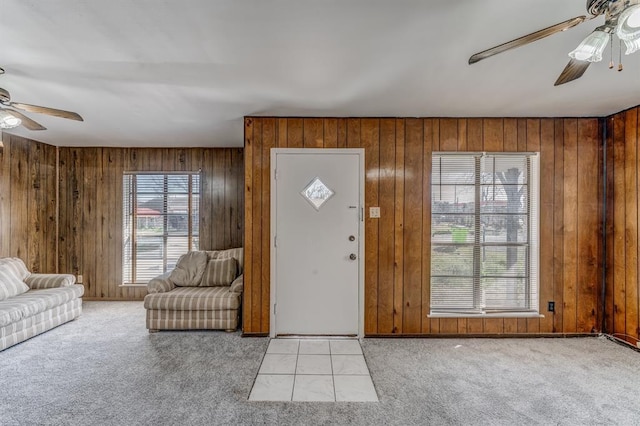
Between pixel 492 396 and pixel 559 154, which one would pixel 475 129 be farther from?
pixel 492 396

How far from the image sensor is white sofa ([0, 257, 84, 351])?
3.24 metres

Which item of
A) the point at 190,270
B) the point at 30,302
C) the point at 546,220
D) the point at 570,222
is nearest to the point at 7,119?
the point at 30,302

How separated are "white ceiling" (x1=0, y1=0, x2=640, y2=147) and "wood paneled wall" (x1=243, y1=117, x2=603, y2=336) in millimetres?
203

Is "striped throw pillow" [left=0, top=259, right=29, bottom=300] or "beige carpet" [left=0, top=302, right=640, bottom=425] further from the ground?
"striped throw pillow" [left=0, top=259, right=29, bottom=300]

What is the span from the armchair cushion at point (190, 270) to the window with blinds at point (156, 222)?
0.73 m

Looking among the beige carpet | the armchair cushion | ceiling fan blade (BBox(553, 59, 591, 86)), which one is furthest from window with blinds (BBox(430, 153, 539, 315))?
the armchair cushion

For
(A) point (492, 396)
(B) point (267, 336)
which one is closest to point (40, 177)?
→ (B) point (267, 336)

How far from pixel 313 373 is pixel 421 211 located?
199cm

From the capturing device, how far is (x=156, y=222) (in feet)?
16.5

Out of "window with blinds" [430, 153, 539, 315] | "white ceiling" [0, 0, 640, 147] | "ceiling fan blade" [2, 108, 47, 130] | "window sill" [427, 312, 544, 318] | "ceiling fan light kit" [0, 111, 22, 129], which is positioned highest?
"white ceiling" [0, 0, 640, 147]

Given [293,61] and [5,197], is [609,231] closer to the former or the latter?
[293,61]

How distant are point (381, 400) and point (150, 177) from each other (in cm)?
454

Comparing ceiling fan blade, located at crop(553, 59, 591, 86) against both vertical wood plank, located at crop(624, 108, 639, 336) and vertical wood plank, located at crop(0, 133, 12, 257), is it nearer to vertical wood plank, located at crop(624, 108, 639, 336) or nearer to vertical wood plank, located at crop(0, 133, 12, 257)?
vertical wood plank, located at crop(624, 108, 639, 336)

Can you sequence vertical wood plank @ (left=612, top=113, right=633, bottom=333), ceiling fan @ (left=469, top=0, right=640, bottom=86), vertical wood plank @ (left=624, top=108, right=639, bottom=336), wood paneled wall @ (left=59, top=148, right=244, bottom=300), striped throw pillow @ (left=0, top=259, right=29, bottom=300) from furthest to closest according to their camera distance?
wood paneled wall @ (left=59, top=148, right=244, bottom=300)
striped throw pillow @ (left=0, top=259, right=29, bottom=300)
vertical wood plank @ (left=612, top=113, right=633, bottom=333)
vertical wood plank @ (left=624, top=108, right=639, bottom=336)
ceiling fan @ (left=469, top=0, right=640, bottom=86)
